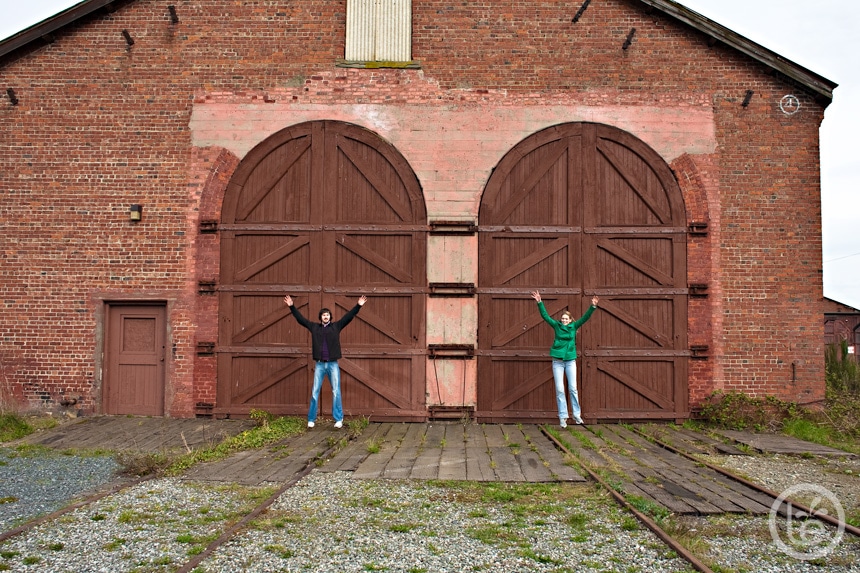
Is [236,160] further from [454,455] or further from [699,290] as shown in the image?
[699,290]

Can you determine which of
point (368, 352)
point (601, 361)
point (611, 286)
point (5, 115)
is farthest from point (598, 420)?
point (5, 115)

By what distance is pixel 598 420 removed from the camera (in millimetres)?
11227

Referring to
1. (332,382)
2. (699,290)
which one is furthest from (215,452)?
(699,290)

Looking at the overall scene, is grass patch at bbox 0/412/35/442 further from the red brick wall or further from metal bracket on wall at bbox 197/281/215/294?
metal bracket on wall at bbox 197/281/215/294

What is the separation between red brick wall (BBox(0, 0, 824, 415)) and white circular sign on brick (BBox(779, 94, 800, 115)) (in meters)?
0.10

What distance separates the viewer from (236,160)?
11.6m

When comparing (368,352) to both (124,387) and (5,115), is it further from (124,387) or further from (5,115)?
(5,115)

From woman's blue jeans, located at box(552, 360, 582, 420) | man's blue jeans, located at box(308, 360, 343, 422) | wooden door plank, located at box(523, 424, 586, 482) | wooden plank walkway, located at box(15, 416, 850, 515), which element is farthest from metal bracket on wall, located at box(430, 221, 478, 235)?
wooden door plank, located at box(523, 424, 586, 482)

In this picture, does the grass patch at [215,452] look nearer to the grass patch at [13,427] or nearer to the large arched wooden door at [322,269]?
the large arched wooden door at [322,269]

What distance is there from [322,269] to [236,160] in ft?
7.45

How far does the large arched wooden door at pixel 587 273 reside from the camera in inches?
444

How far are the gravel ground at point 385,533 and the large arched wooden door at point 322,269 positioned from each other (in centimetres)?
426

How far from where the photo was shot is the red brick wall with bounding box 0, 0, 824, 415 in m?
11.3

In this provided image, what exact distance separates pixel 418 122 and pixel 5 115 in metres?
6.82
